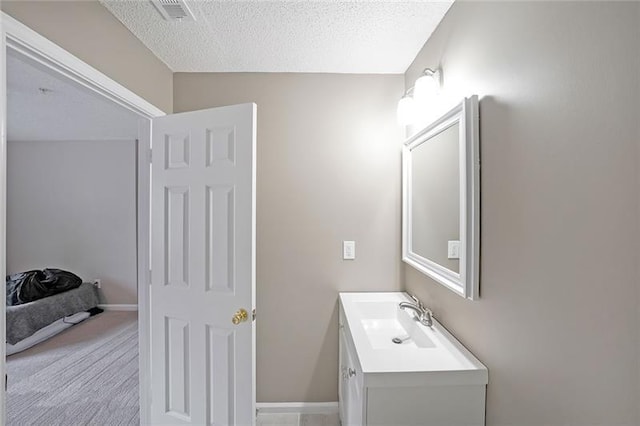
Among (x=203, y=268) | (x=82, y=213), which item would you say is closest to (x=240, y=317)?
(x=203, y=268)

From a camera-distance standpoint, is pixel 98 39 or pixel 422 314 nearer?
pixel 98 39

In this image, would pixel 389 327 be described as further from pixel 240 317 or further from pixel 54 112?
pixel 54 112

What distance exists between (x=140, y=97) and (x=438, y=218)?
1745 mm

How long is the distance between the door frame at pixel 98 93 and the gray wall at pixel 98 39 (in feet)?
0.15

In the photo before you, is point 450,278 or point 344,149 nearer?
point 450,278

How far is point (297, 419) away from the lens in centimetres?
197

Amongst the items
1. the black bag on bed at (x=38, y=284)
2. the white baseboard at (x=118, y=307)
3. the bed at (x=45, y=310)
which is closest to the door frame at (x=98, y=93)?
the bed at (x=45, y=310)

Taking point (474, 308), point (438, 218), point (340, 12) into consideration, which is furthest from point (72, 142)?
point (474, 308)

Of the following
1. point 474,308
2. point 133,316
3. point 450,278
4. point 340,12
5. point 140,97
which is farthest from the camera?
point 133,316

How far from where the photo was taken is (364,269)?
2.02 m

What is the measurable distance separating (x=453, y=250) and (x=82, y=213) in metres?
5.03

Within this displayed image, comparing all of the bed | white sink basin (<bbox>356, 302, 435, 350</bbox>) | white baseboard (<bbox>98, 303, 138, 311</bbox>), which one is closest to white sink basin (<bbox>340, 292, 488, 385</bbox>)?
white sink basin (<bbox>356, 302, 435, 350</bbox>)

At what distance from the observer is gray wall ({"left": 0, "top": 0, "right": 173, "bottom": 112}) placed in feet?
3.33

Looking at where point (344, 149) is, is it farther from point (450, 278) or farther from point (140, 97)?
point (140, 97)
